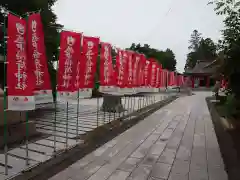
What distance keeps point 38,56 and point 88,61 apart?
1566mm

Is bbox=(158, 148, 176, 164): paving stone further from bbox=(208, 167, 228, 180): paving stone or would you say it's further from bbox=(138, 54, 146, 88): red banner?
bbox=(138, 54, 146, 88): red banner

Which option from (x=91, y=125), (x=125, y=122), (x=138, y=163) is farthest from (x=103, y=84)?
(x=138, y=163)

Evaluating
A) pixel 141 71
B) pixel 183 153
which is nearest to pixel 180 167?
pixel 183 153

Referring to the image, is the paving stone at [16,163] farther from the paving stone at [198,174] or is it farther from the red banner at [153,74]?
the red banner at [153,74]

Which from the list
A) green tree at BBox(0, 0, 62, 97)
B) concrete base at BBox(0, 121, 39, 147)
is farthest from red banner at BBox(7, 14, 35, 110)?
green tree at BBox(0, 0, 62, 97)

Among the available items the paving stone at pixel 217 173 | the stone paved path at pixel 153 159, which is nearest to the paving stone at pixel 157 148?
the stone paved path at pixel 153 159

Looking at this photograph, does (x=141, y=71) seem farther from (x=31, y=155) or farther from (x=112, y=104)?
(x=31, y=155)

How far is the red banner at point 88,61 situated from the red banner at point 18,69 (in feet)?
5.82

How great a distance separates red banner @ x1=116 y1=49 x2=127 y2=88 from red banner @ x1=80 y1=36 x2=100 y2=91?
1.70m

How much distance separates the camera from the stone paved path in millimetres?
3637

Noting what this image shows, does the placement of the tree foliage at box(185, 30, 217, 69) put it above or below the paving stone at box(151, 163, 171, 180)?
above

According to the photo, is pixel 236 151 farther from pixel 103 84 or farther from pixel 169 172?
pixel 103 84

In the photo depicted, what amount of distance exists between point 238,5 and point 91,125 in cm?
539

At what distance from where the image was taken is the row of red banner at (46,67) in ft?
10.7
